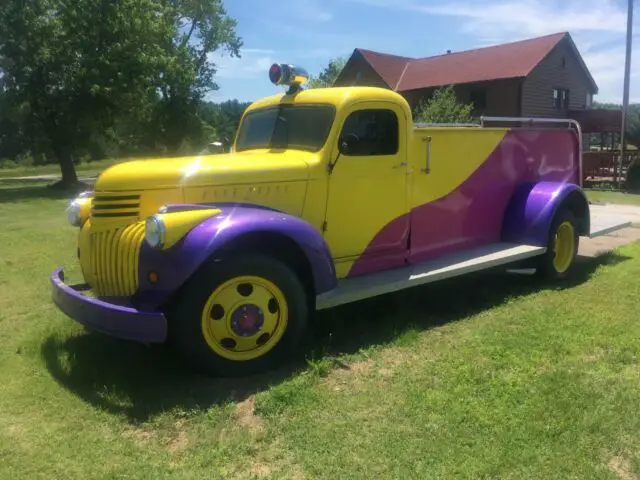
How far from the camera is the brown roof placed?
30.2m

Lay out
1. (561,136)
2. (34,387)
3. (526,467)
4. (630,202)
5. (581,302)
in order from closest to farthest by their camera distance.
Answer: (526,467) < (34,387) < (581,302) < (561,136) < (630,202)

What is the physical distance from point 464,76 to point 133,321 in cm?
3031

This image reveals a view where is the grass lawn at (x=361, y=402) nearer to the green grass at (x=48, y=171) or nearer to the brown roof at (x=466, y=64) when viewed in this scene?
the brown roof at (x=466, y=64)

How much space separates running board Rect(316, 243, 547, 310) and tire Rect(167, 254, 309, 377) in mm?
315

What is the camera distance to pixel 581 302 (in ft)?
19.0

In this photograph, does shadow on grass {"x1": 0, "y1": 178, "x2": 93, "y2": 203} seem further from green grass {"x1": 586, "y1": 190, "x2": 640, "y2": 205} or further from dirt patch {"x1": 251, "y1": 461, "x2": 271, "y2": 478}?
dirt patch {"x1": 251, "y1": 461, "x2": 271, "y2": 478}

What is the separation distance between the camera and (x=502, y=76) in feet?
97.2

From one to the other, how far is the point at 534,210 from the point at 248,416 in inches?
161

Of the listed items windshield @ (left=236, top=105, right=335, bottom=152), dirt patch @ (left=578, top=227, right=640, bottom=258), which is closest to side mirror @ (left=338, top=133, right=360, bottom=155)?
windshield @ (left=236, top=105, right=335, bottom=152)

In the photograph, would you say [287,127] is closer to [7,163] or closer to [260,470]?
[260,470]

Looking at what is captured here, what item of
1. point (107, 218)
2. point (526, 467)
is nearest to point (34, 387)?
point (107, 218)

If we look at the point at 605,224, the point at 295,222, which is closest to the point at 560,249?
the point at 605,224

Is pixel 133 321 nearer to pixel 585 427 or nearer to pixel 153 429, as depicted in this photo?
pixel 153 429

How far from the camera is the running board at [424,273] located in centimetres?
463
